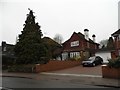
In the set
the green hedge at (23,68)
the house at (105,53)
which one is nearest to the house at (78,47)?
the house at (105,53)

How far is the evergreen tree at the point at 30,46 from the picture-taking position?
126ft

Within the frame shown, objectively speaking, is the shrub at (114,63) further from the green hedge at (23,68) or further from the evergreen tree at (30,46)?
the evergreen tree at (30,46)

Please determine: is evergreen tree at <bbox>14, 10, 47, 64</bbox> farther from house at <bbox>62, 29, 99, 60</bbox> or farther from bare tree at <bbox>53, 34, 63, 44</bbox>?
bare tree at <bbox>53, 34, 63, 44</bbox>

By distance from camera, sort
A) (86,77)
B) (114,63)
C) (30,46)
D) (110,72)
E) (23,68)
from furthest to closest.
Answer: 1. (30,46)
2. (23,68)
3. (86,77)
4. (110,72)
5. (114,63)

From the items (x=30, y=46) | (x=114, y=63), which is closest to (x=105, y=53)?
(x=30, y=46)

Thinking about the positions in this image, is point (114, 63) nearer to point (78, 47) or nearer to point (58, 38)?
point (78, 47)

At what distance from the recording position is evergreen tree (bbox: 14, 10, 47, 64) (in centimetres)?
3844

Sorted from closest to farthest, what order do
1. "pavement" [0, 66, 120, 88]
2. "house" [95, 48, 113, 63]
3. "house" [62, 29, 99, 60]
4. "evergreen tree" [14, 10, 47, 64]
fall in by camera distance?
"pavement" [0, 66, 120, 88]
"evergreen tree" [14, 10, 47, 64]
"house" [95, 48, 113, 63]
"house" [62, 29, 99, 60]

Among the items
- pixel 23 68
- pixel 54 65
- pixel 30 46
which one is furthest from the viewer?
pixel 30 46

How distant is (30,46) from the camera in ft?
127

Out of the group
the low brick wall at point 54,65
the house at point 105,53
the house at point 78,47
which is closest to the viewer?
the low brick wall at point 54,65

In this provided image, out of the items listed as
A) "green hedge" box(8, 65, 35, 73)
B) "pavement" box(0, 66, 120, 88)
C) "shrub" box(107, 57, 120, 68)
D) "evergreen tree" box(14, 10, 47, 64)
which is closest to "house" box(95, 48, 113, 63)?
"evergreen tree" box(14, 10, 47, 64)

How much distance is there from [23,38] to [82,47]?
19469mm

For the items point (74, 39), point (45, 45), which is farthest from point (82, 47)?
point (45, 45)
